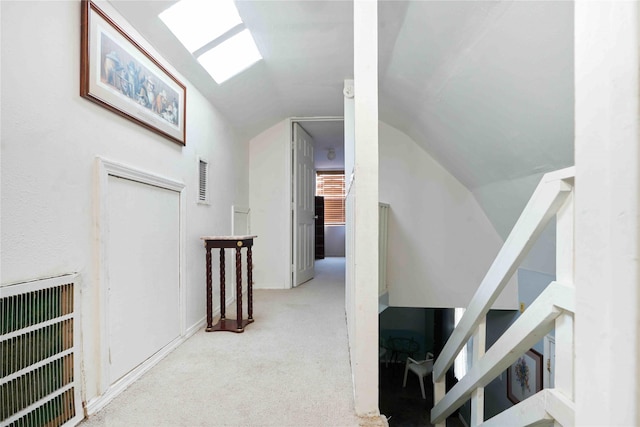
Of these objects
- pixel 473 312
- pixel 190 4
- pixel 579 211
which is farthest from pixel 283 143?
pixel 579 211

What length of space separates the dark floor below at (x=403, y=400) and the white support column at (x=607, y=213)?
4.33m

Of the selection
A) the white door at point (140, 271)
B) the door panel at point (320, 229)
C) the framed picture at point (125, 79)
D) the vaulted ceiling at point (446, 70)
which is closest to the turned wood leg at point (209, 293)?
the white door at point (140, 271)

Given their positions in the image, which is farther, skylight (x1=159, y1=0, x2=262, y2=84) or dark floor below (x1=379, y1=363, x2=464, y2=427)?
dark floor below (x1=379, y1=363, x2=464, y2=427)

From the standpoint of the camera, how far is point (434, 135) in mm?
3309

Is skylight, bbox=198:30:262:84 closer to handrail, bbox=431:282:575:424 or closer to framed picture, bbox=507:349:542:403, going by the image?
handrail, bbox=431:282:575:424

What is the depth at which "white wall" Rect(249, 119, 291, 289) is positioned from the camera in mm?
4117

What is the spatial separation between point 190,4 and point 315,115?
2287 mm

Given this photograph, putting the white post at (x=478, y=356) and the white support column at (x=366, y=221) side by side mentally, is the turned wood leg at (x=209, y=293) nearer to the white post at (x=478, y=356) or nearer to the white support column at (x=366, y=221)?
the white support column at (x=366, y=221)

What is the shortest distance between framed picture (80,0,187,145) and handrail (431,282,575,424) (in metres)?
1.88

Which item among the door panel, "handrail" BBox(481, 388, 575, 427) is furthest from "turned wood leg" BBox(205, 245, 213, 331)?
the door panel

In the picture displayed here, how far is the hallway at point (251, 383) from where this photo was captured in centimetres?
142

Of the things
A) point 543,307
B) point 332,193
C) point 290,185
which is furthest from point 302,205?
point 332,193

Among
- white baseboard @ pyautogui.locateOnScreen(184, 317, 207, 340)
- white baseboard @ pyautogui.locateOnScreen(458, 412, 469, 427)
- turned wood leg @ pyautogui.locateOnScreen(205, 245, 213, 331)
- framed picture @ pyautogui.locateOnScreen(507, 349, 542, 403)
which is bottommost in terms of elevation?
white baseboard @ pyautogui.locateOnScreen(458, 412, 469, 427)

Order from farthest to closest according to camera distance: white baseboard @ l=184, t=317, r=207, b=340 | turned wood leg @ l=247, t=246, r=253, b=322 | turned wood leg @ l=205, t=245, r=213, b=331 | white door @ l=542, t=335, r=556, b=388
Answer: white door @ l=542, t=335, r=556, b=388 → turned wood leg @ l=247, t=246, r=253, b=322 → turned wood leg @ l=205, t=245, r=213, b=331 → white baseboard @ l=184, t=317, r=207, b=340
